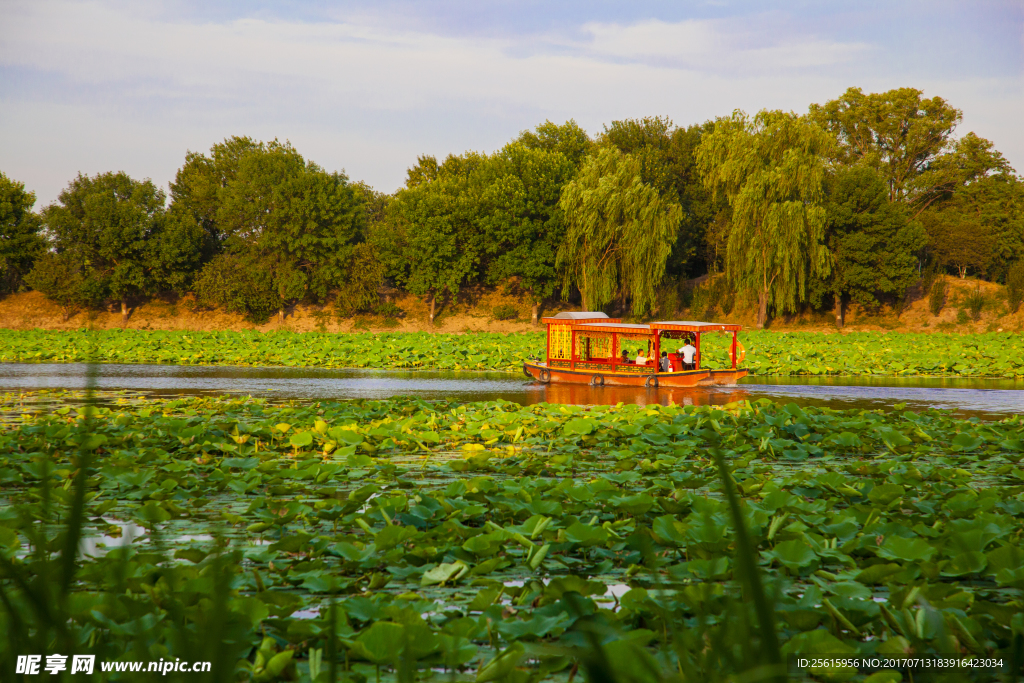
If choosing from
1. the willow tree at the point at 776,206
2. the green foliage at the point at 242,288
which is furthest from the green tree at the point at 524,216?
the green foliage at the point at 242,288

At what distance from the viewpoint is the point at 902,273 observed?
3631cm

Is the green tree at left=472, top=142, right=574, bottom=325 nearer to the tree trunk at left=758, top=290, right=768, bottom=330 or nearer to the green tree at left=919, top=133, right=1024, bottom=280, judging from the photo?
the tree trunk at left=758, top=290, right=768, bottom=330

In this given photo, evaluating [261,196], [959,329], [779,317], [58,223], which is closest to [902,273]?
[959,329]

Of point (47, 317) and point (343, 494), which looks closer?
point (343, 494)

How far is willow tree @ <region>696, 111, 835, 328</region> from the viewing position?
32.0 metres

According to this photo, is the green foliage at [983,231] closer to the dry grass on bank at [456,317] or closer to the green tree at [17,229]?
the dry grass on bank at [456,317]

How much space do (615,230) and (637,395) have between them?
66.9 ft

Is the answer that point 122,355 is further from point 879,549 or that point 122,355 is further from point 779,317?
point 779,317

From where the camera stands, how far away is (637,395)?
15.0 meters

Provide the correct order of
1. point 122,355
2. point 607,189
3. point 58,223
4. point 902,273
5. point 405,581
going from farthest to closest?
point 58,223, point 902,273, point 607,189, point 122,355, point 405,581

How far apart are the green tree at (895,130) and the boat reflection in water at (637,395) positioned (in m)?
36.7

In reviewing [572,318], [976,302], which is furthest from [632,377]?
[976,302]

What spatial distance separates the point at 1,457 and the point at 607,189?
30361 mm

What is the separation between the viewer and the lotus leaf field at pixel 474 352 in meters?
19.3
